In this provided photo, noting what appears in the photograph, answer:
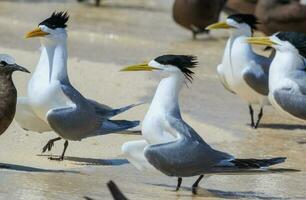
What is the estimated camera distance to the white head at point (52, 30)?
9.05m

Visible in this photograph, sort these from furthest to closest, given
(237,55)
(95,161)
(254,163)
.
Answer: (237,55)
(95,161)
(254,163)

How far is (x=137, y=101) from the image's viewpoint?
1119cm

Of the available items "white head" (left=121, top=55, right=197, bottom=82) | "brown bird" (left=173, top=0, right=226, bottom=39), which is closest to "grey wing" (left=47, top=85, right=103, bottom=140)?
"white head" (left=121, top=55, right=197, bottom=82)

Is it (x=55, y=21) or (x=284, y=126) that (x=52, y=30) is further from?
(x=284, y=126)

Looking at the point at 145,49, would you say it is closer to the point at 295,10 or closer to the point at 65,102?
the point at 295,10

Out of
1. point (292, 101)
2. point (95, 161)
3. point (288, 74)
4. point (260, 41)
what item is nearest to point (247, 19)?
point (260, 41)

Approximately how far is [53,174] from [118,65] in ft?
16.6

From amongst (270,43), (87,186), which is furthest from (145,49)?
(87,186)

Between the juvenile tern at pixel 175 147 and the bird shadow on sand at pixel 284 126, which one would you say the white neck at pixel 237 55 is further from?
the juvenile tern at pixel 175 147

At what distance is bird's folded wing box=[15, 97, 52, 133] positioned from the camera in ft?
29.4

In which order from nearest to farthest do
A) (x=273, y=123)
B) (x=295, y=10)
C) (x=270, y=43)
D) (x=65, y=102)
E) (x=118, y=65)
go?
(x=65, y=102) → (x=270, y=43) → (x=273, y=123) → (x=118, y=65) → (x=295, y=10)

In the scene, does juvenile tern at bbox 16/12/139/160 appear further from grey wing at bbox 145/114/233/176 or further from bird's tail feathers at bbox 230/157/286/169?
bird's tail feathers at bbox 230/157/286/169

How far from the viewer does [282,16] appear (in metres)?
14.5

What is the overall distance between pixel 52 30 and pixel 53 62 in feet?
0.89
